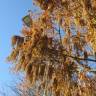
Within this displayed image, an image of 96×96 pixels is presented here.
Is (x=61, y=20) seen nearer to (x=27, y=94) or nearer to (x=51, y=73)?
(x=51, y=73)

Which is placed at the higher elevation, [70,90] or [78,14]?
[78,14]

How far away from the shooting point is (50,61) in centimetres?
1141

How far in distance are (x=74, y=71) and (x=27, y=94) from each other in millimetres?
13362

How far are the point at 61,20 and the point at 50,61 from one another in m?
1.25

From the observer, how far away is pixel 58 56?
1141 cm

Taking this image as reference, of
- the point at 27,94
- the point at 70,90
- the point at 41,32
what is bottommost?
the point at 27,94

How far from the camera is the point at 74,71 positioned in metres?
11.1

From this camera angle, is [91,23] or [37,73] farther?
[37,73]

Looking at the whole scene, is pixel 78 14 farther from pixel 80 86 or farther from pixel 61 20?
pixel 80 86

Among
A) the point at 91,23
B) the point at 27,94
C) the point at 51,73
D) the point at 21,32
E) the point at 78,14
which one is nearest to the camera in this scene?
the point at 91,23

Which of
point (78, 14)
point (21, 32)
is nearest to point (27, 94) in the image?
point (21, 32)

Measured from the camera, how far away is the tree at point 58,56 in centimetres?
1102

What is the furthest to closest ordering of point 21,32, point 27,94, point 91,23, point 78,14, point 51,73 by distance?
point 27,94 < point 21,32 < point 51,73 < point 78,14 < point 91,23

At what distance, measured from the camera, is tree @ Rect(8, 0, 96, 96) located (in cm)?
1102
